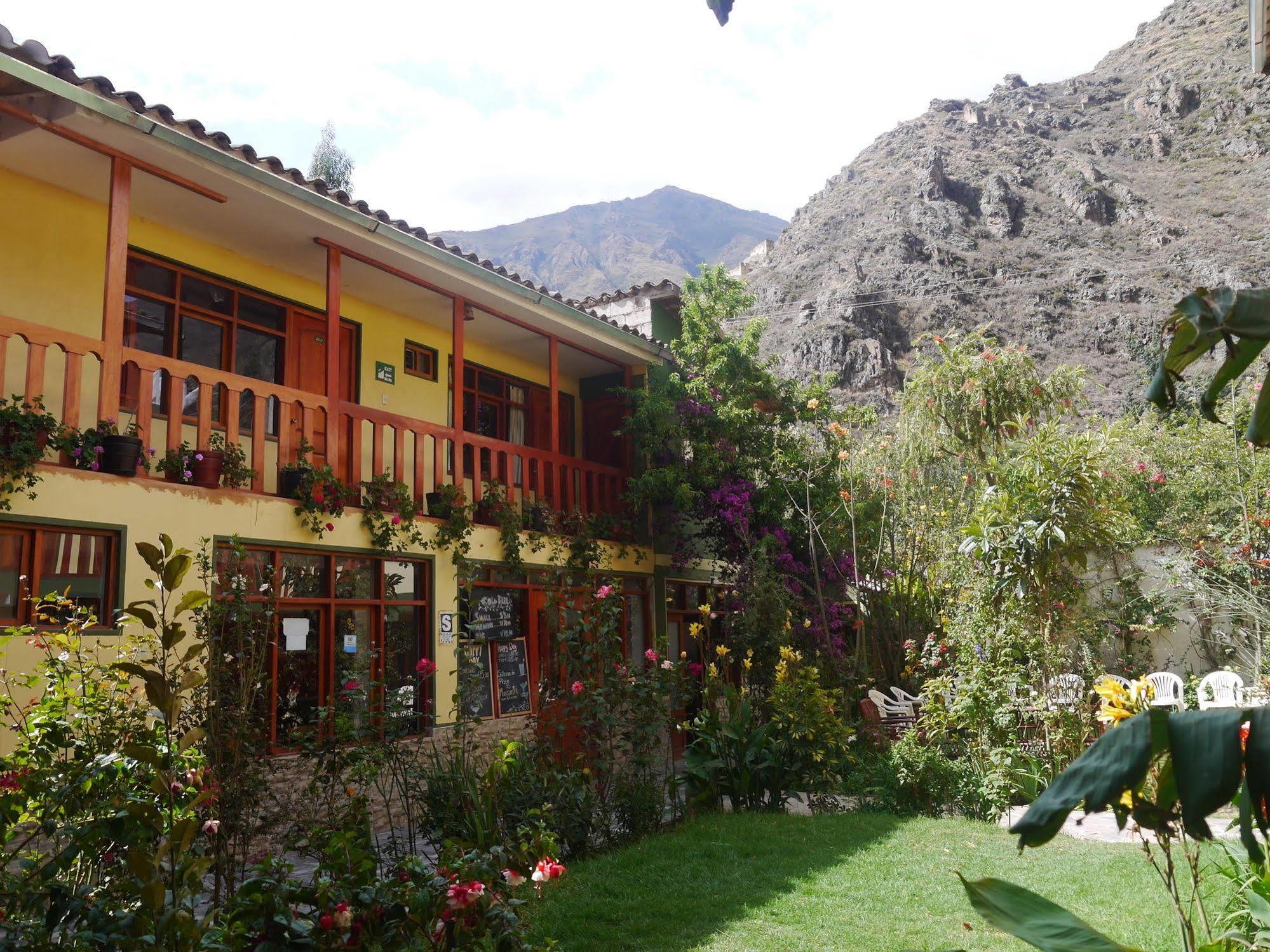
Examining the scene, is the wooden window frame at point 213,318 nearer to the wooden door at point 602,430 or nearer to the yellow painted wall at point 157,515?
the yellow painted wall at point 157,515

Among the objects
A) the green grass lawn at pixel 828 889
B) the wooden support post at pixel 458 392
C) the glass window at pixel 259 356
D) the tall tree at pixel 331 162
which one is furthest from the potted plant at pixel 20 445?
the tall tree at pixel 331 162

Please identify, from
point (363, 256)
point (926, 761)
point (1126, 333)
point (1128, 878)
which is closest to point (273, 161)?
point (363, 256)

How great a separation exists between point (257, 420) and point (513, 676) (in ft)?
13.2

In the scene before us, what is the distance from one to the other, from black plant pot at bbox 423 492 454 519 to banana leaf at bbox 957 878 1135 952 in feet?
28.1

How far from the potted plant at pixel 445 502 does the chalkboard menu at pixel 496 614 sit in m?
1.02

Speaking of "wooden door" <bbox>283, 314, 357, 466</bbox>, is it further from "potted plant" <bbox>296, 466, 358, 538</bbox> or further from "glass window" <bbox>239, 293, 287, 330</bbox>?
"potted plant" <bbox>296, 466, 358, 538</bbox>

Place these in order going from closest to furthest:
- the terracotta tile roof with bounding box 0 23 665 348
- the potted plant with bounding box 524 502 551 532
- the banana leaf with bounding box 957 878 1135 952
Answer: the banana leaf with bounding box 957 878 1135 952 → the terracotta tile roof with bounding box 0 23 665 348 → the potted plant with bounding box 524 502 551 532

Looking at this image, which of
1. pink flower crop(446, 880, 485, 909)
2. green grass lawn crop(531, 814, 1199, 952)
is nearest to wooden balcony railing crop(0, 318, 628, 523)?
green grass lawn crop(531, 814, 1199, 952)

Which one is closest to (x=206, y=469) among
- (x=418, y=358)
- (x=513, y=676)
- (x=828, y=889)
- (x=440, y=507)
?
(x=440, y=507)

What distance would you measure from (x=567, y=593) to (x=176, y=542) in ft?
10.0

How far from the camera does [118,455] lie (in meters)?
7.12

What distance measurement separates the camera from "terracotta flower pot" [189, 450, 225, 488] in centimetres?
773

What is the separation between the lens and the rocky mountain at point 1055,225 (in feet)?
139

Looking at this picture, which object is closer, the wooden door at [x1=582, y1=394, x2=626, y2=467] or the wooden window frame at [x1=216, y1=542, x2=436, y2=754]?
the wooden window frame at [x1=216, y1=542, x2=436, y2=754]
